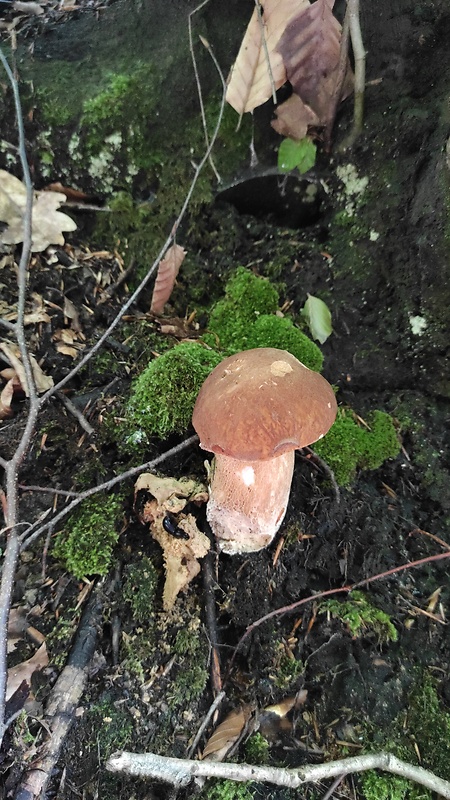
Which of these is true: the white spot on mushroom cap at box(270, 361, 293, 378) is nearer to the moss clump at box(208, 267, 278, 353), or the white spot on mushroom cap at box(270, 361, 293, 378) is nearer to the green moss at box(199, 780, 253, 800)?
the moss clump at box(208, 267, 278, 353)

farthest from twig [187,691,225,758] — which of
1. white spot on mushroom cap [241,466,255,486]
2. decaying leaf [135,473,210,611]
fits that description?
white spot on mushroom cap [241,466,255,486]

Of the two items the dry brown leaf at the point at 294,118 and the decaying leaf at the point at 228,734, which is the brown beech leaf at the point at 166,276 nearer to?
the dry brown leaf at the point at 294,118

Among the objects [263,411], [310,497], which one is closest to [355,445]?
[310,497]

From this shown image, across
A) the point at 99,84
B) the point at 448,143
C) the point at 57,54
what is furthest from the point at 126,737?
the point at 57,54

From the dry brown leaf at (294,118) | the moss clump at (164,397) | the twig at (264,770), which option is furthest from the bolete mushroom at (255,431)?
the dry brown leaf at (294,118)

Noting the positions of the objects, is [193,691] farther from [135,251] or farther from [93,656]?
[135,251]

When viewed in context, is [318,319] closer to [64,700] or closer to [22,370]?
[22,370]
